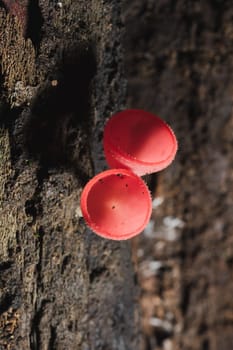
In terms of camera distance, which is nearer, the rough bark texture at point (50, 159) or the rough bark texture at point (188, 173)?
the rough bark texture at point (50, 159)

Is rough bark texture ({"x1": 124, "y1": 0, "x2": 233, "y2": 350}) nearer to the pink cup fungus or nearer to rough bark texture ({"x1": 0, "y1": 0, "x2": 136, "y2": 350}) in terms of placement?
rough bark texture ({"x1": 0, "y1": 0, "x2": 136, "y2": 350})

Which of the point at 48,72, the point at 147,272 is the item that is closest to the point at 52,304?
the point at 48,72

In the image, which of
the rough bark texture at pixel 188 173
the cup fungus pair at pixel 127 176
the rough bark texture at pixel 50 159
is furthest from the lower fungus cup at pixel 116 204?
the rough bark texture at pixel 188 173

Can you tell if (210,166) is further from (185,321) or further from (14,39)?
(14,39)

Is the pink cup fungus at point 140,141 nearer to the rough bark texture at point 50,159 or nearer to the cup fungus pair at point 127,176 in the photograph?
the cup fungus pair at point 127,176

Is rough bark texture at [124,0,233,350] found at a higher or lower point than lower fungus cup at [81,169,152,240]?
lower

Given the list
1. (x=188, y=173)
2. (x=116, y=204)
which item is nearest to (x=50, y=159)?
(x=116, y=204)

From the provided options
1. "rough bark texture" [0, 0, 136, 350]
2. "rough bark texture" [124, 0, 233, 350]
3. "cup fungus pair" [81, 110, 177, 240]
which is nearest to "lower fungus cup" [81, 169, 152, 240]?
"cup fungus pair" [81, 110, 177, 240]
